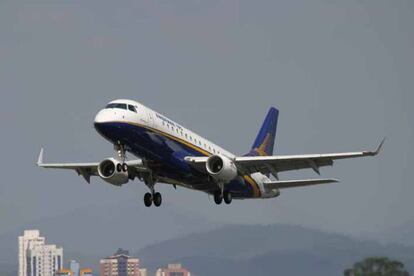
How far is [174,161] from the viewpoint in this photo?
6088 cm

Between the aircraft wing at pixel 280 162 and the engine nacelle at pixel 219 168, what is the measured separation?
0.38 meters

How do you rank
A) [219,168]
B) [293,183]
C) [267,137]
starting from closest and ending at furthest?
[219,168]
[293,183]
[267,137]

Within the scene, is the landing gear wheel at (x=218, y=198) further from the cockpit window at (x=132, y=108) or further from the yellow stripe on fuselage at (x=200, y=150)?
the cockpit window at (x=132, y=108)

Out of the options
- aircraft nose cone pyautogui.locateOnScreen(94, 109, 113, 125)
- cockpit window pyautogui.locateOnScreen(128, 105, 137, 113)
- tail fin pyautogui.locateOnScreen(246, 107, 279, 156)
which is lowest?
aircraft nose cone pyautogui.locateOnScreen(94, 109, 113, 125)

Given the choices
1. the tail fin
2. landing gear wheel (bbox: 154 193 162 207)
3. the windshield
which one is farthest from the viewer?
the tail fin

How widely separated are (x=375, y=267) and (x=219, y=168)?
3514 cm

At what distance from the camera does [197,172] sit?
62875mm

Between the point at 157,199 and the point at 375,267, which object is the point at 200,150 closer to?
the point at 157,199

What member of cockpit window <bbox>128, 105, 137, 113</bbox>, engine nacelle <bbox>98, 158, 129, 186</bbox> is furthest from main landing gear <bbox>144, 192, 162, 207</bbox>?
cockpit window <bbox>128, 105, 137, 113</bbox>

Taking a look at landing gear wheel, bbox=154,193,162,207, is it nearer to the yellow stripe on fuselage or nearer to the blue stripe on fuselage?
the blue stripe on fuselage

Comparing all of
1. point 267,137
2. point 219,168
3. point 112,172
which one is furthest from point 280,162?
point 267,137

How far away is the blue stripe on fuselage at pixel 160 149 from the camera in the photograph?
58.1 m

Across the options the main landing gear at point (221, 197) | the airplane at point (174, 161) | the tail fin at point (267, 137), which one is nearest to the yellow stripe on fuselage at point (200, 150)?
the airplane at point (174, 161)

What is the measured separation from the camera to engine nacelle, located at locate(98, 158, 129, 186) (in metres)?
61.8
